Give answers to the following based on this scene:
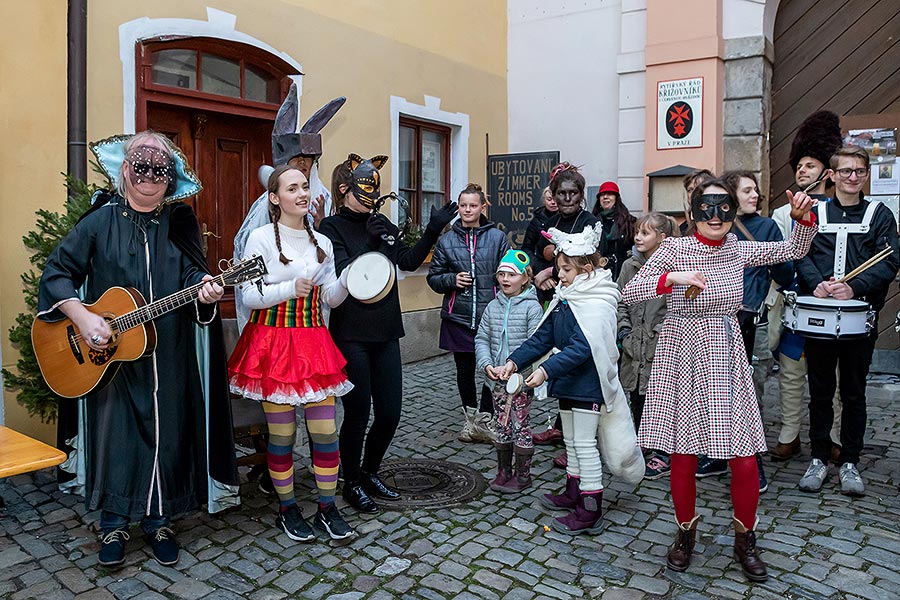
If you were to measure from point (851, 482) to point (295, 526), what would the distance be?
10.1ft

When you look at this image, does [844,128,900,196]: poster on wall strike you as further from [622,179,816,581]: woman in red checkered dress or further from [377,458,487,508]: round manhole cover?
[377,458,487,508]: round manhole cover

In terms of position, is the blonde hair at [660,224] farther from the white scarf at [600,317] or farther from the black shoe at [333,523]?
the black shoe at [333,523]

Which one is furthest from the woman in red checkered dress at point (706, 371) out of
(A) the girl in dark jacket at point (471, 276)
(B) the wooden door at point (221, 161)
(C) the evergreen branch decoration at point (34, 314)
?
(B) the wooden door at point (221, 161)

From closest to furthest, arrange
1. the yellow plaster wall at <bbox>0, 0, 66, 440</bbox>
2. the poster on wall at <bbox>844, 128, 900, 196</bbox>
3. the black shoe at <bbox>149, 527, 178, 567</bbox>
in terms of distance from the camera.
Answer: the black shoe at <bbox>149, 527, 178, 567</bbox> → the yellow plaster wall at <bbox>0, 0, 66, 440</bbox> → the poster on wall at <bbox>844, 128, 900, 196</bbox>

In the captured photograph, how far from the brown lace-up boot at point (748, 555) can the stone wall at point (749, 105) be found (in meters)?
5.34

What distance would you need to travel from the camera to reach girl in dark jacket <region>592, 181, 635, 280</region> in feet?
19.4

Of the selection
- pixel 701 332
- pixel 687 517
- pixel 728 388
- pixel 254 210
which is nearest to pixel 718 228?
pixel 701 332

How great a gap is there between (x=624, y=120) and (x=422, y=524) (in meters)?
6.22

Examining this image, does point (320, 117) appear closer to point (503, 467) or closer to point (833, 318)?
point (503, 467)

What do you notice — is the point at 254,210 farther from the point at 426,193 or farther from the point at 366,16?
the point at 426,193

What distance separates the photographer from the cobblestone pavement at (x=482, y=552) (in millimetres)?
3277

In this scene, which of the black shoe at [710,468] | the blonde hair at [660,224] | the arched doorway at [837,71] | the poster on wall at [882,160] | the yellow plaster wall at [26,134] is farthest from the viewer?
the arched doorway at [837,71]

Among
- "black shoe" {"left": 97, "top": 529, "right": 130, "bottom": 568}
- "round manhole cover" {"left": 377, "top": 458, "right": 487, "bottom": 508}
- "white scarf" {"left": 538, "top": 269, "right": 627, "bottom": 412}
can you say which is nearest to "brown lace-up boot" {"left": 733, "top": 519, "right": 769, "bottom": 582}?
"white scarf" {"left": 538, "top": 269, "right": 627, "bottom": 412}

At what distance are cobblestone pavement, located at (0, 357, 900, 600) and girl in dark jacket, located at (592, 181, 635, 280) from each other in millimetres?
1952
